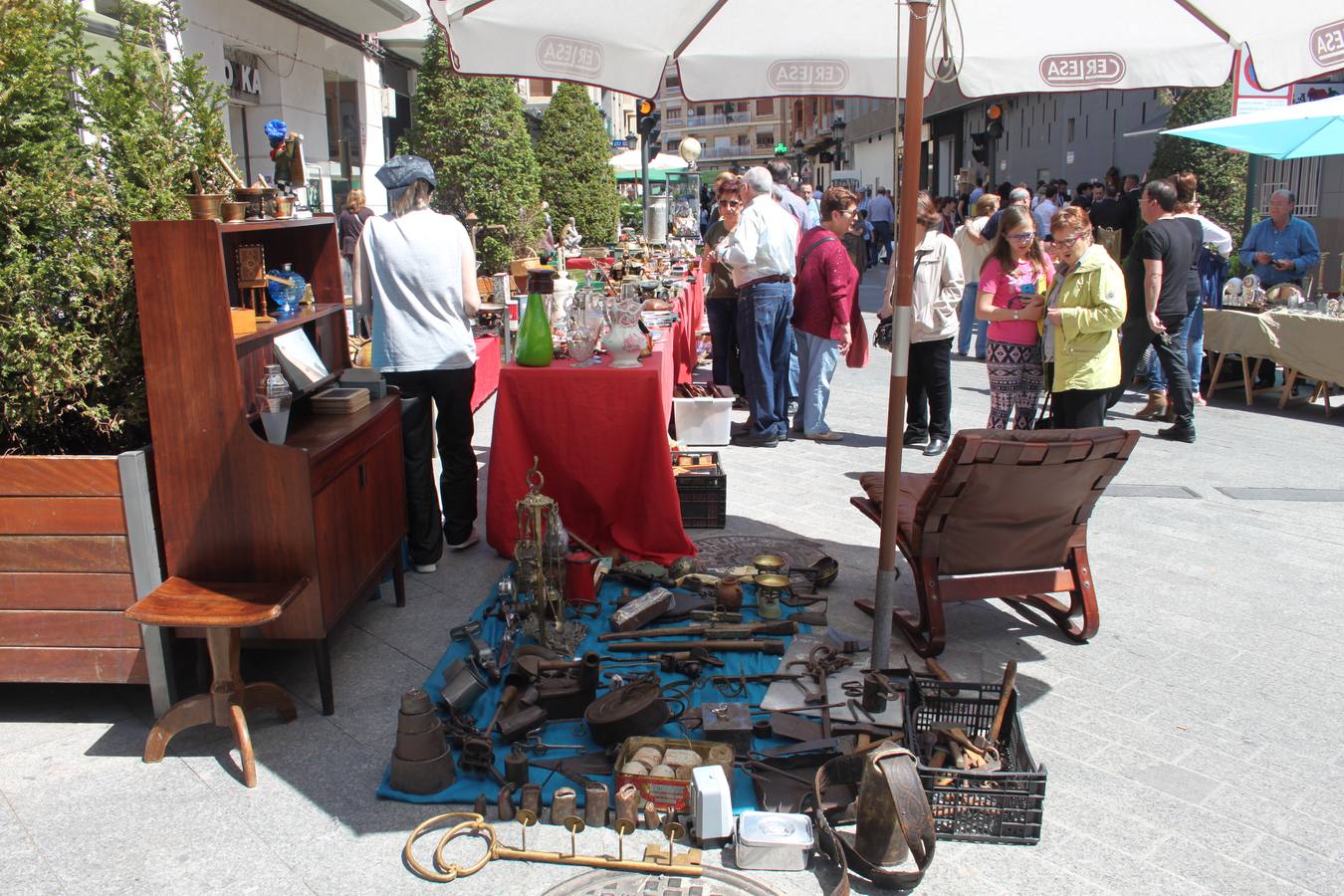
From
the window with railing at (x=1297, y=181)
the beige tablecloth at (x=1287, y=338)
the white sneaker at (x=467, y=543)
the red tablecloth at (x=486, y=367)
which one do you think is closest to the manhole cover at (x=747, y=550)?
the white sneaker at (x=467, y=543)

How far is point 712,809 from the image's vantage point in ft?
9.55

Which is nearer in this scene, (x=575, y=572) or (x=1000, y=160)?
(x=575, y=572)

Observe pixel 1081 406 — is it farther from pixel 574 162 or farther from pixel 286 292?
pixel 574 162

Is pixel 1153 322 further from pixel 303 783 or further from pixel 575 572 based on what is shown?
pixel 303 783

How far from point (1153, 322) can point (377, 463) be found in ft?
18.2

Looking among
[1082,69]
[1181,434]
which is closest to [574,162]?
[1181,434]

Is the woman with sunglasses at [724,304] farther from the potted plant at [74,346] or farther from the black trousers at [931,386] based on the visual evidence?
the potted plant at [74,346]

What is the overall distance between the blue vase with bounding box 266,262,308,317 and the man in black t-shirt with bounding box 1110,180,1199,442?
5.35m

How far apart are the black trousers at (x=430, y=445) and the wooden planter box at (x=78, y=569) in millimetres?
1462

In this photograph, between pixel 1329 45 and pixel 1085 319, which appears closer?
pixel 1329 45

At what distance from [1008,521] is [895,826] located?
162 centimetres

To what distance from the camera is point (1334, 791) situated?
125 inches

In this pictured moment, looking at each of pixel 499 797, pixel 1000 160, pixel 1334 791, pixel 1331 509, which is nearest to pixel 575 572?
pixel 499 797

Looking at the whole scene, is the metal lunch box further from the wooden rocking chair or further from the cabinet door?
the cabinet door
